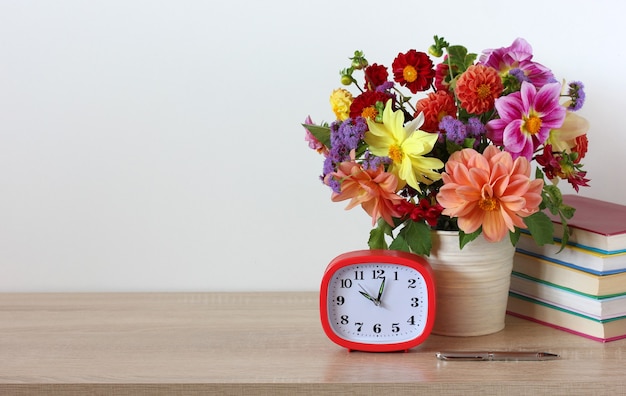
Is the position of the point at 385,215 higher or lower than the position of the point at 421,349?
higher

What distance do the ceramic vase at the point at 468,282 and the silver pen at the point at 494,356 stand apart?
0.08 meters

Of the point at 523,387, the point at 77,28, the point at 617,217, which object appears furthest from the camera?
the point at 77,28

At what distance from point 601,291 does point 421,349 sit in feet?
0.95

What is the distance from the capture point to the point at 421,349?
4.05ft

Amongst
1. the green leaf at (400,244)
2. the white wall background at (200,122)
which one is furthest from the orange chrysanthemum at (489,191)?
the white wall background at (200,122)

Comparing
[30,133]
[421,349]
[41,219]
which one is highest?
[30,133]

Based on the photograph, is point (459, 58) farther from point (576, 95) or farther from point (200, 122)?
point (200, 122)

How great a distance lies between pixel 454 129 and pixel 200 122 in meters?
0.56

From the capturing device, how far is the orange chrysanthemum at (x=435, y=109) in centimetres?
120

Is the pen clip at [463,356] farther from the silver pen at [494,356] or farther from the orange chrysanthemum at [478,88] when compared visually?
the orange chrysanthemum at [478,88]

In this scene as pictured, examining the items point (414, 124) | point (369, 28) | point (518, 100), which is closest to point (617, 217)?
point (518, 100)

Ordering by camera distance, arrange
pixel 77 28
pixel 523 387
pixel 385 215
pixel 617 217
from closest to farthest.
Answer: pixel 523 387, pixel 385 215, pixel 617 217, pixel 77 28

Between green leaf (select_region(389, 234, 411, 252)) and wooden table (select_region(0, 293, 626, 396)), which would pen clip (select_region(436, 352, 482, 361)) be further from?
green leaf (select_region(389, 234, 411, 252))

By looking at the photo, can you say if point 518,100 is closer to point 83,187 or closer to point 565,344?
point 565,344
